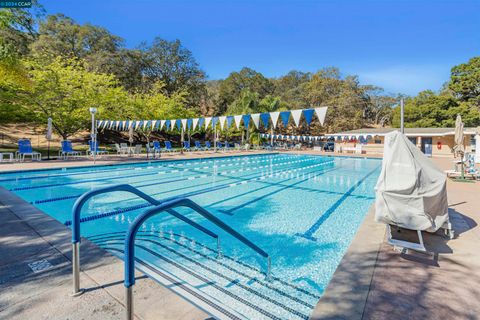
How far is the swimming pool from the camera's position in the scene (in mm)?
2877

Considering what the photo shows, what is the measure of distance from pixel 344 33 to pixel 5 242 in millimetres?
27015

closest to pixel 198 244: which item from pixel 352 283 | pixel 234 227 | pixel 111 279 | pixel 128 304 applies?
pixel 234 227

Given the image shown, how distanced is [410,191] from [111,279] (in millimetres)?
3905

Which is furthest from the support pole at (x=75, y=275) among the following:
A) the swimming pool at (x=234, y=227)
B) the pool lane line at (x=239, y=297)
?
the pool lane line at (x=239, y=297)

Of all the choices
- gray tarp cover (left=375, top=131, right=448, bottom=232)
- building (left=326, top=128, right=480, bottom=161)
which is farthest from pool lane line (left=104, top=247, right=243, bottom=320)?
building (left=326, top=128, right=480, bottom=161)

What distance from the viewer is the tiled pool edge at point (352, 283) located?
2.09 meters

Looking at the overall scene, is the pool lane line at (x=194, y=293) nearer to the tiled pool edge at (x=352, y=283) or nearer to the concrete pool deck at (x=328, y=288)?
the concrete pool deck at (x=328, y=288)

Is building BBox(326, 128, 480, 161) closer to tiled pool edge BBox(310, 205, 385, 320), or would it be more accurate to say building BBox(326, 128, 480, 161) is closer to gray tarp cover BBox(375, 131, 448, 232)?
gray tarp cover BBox(375, 131, 448, 232)

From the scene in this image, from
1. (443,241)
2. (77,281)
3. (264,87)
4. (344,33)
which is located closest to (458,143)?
(443,241)

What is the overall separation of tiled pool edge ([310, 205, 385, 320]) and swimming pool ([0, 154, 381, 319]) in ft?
1.43

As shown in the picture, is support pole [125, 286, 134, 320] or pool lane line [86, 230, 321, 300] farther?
pool lane line [86, 230, 321, 300]

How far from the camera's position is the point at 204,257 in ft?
12.7

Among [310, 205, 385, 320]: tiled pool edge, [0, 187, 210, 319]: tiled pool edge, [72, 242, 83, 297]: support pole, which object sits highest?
[72, 242, 83, 297]: support pole

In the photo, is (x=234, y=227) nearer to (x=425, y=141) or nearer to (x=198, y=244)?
(x=198, y=244)
